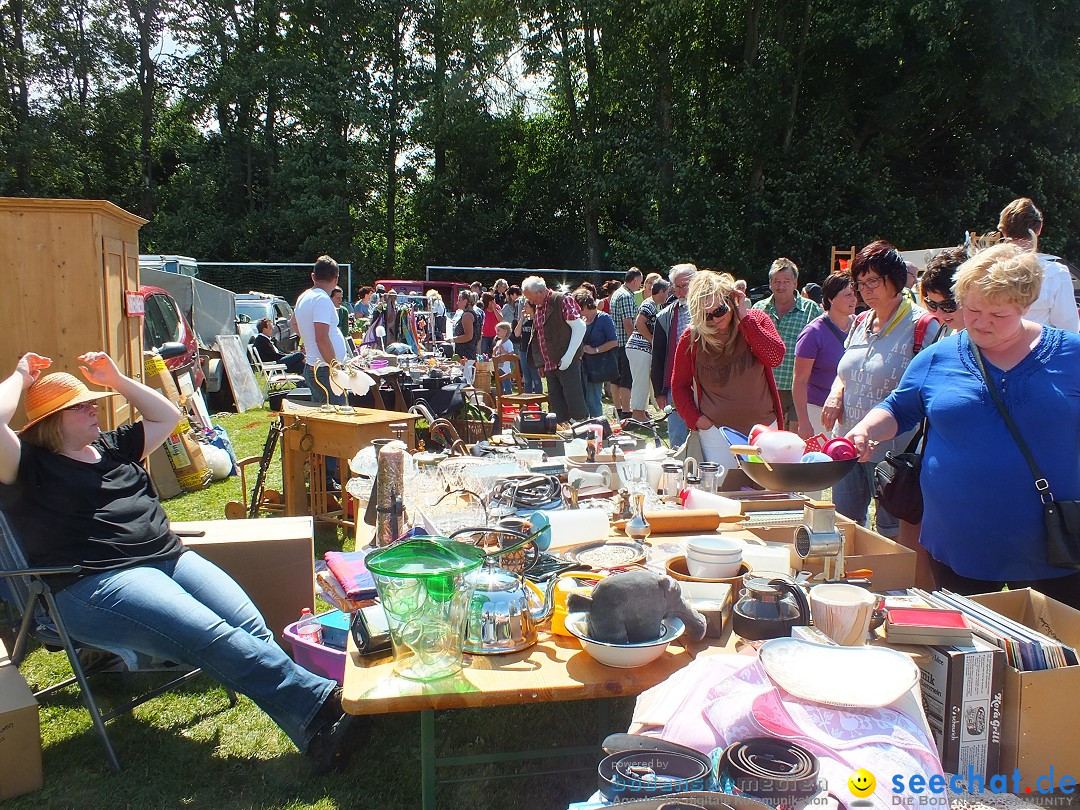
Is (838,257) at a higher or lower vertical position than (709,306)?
higher

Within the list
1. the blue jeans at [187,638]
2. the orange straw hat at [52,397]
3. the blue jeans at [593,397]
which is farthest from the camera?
the blue jeans at [593,397]

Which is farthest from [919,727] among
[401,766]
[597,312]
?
[597,312]

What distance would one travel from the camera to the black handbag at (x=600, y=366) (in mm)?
7723

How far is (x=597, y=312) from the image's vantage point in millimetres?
8000

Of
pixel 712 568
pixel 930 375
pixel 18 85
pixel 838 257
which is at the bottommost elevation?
pixel 712 568

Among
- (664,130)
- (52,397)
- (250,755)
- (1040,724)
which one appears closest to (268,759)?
(250,755)

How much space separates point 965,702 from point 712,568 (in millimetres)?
678

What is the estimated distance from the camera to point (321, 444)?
5.08 metres

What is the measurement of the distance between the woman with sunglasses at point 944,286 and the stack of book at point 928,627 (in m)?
1.67

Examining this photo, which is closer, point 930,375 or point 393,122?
point 930,375

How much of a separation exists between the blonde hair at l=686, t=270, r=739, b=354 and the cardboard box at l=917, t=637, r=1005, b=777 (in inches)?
89.9

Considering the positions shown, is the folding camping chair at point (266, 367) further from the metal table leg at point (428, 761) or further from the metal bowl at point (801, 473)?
the metal bowl at point (801, 473)

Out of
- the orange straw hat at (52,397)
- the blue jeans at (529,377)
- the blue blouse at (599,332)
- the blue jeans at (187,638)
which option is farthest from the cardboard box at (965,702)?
the blue jeans at (529,377)

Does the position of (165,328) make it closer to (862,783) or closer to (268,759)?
(268,759)
